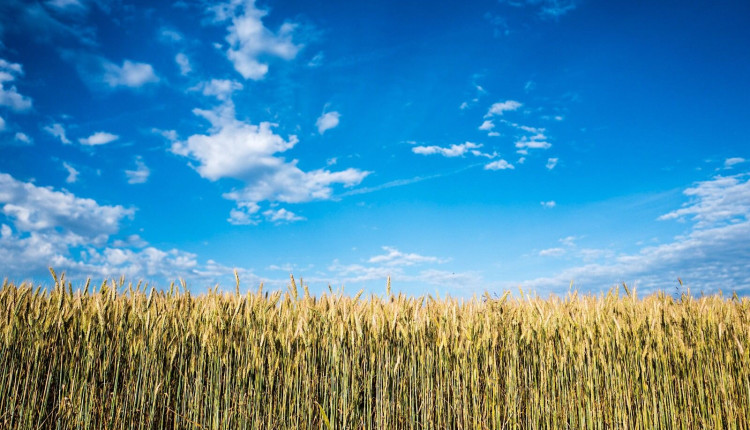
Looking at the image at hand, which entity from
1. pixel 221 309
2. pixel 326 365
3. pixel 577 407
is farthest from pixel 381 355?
pixel 577 407

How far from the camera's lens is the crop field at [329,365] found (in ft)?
10.7

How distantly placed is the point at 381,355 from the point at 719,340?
3.25 metres

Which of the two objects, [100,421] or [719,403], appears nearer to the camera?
[100,421]

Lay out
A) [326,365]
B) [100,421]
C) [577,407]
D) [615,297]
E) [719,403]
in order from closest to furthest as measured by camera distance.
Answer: [100,421]
[326,365]
[577,407]
[719,403]
[615,297]

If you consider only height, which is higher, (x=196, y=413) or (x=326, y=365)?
(x=326, y=365)

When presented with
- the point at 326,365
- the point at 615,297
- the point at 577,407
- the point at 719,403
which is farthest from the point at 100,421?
the point at 719,403

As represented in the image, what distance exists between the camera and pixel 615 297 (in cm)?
462

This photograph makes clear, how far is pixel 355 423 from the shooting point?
3334 millimetres

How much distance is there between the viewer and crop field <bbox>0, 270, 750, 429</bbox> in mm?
3258

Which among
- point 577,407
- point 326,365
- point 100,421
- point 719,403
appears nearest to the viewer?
point 100,421

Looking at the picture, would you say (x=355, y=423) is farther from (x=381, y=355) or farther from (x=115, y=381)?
(x=115, y=381)

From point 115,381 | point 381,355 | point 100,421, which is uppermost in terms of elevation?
point 381,355

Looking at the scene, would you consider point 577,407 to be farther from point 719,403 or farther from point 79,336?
point 79,336

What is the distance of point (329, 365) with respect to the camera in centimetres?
340
